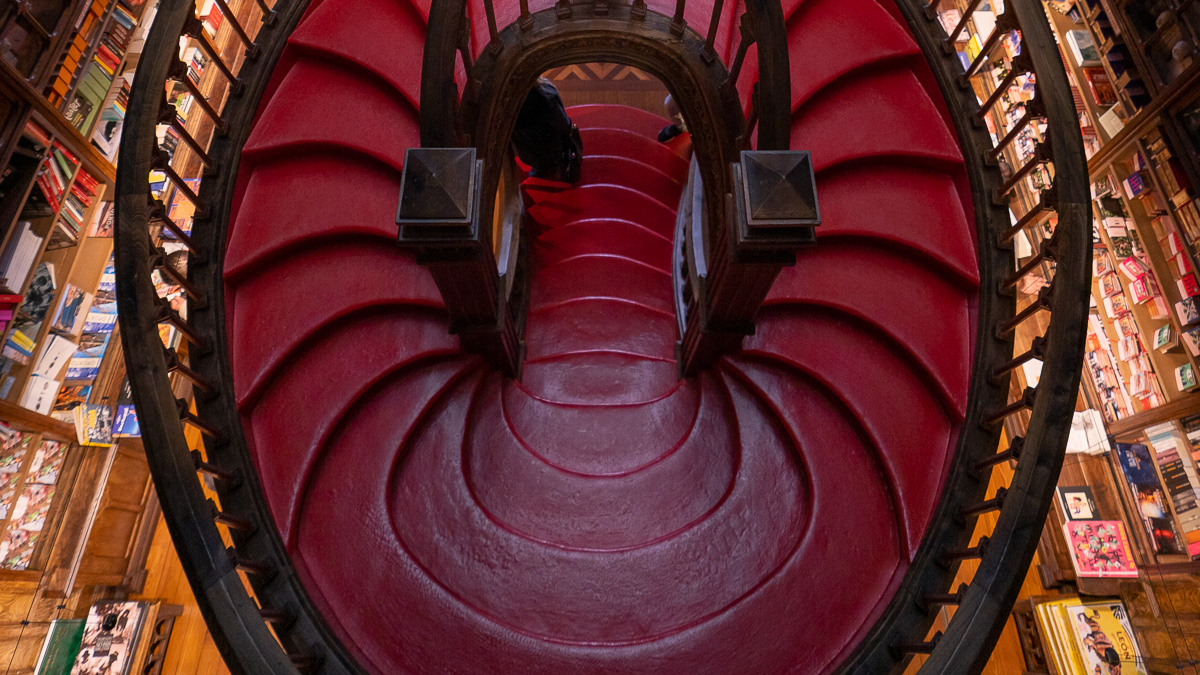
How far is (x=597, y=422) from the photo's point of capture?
9.06ft

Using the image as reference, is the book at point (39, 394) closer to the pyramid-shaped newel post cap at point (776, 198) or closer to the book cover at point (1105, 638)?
the pyramid-shaped newel post cap at point (776, 198)

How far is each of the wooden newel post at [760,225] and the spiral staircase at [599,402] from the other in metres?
0.02

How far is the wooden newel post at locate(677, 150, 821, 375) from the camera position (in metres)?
1.70

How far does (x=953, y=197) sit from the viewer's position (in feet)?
8.09

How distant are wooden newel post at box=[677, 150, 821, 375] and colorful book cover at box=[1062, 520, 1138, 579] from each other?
290cm

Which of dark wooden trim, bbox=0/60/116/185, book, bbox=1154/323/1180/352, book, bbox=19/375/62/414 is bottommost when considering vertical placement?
book, bbox=19/375/62/414

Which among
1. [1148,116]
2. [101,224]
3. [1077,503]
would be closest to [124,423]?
[101,224]

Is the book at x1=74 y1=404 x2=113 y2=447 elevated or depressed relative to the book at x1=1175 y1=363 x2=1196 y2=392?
depressed

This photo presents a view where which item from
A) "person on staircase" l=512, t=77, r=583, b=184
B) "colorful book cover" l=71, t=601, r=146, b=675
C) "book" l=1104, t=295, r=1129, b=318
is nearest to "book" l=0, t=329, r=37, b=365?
"colorful book cover" l=71, t=601, r=146, b=675

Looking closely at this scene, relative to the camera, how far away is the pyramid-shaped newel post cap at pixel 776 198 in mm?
1699

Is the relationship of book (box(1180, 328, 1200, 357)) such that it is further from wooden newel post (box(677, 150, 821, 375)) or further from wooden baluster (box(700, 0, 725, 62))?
wooden baluster (box(700, 0, 725, 62))

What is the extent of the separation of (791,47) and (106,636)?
176 inches

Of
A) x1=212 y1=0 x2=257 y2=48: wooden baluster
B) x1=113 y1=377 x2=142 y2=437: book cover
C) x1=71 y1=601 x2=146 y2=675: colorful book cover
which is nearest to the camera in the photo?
x1=212 y1=0 x2=257 y2=48: wooden baluster

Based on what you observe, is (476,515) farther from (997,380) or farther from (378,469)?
(997,380)
